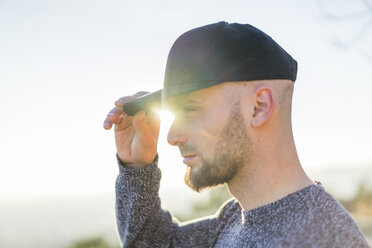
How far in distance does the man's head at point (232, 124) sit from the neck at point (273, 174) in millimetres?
29

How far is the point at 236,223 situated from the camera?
2.20 meters

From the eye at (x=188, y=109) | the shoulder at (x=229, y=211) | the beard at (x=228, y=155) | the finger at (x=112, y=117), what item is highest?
the finger at (x=112, y=117)

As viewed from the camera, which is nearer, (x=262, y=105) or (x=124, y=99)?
(x=262, y=105)

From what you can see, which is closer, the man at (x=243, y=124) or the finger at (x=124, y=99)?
the man at (x=243, y=124)

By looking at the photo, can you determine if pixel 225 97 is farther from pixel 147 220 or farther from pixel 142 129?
pixel 147 220

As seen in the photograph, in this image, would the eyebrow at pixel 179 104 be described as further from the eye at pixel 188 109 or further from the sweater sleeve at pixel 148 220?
the sweater sleeve at pixel 148 220

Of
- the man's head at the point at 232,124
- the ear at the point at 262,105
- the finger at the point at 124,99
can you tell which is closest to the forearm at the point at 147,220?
the finger at the point at 124,99

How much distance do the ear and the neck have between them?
0.11 m

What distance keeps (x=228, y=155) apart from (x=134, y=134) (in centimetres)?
87

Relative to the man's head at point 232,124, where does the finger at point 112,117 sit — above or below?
above

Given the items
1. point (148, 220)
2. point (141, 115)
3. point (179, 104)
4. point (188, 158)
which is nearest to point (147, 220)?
point (148, 220)

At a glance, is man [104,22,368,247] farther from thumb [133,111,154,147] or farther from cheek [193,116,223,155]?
thumb [133,111,154,147]

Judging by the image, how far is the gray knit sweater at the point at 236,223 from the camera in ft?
5.59

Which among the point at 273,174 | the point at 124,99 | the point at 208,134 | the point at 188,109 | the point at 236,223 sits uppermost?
the point at 124,99
